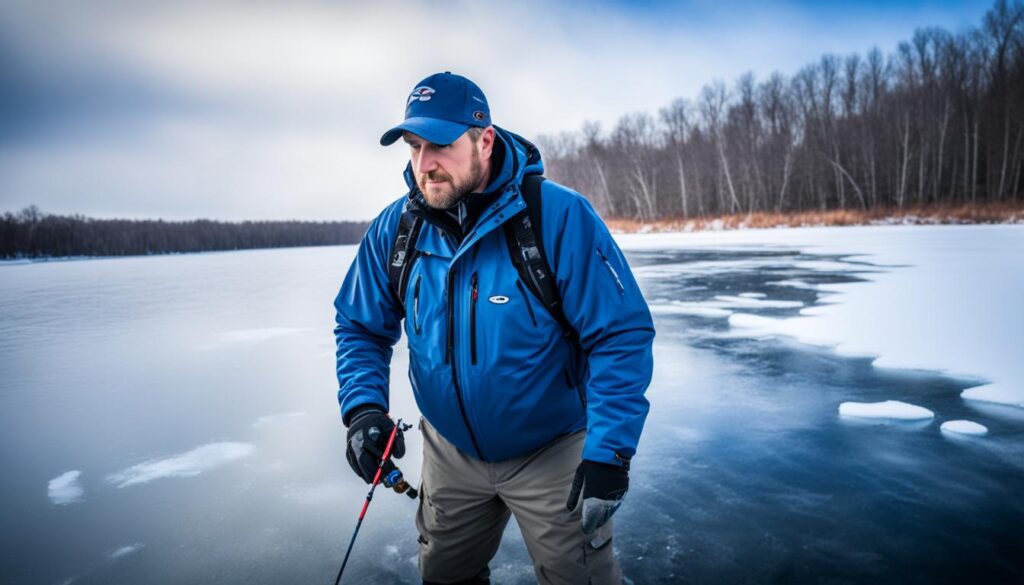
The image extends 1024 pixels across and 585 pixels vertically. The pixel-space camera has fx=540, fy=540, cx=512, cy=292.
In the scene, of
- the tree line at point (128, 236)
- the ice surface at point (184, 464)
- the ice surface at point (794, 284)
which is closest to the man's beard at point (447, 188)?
the ice surface at point (184, 464)

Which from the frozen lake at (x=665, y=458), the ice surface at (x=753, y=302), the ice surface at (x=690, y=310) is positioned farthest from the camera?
the ice surface at (x=753, y=302)

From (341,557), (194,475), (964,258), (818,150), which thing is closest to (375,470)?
(341,557)

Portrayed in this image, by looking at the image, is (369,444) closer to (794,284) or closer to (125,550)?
(125,550)

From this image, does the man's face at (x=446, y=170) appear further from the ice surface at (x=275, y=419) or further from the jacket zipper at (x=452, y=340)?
the ice surface at (x=275, y=419)

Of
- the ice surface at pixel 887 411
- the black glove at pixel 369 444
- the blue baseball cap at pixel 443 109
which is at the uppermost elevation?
the blue baseball cap at pixel 443 109

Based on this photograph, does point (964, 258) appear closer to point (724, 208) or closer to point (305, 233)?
point (724, 208)

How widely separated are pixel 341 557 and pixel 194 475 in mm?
1616

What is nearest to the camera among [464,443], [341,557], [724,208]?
[464,443]

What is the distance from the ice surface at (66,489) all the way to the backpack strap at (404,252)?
3.00 metres

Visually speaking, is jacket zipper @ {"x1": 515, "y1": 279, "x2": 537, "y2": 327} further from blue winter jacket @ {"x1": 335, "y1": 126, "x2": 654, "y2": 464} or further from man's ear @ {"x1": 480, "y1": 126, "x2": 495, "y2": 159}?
man's ear @ {"x1": 480, "y1": 126, "x2": 495, "y2": 159}

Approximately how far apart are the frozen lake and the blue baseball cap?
6.63ft

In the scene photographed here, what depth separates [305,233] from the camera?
105 m

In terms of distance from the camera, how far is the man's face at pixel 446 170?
1735mm

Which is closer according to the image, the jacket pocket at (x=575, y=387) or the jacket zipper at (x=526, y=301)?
the jacket zipper at (x=526, y=301)
